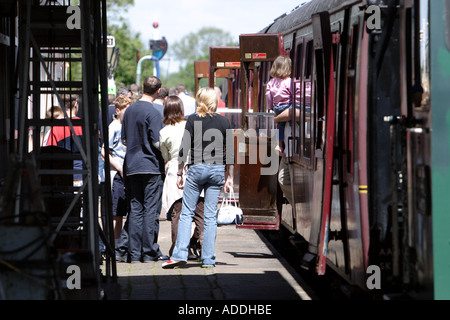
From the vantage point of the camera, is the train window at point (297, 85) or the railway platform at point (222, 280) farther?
the train window at point (297, 85)

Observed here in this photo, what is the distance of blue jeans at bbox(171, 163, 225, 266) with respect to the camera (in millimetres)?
9648

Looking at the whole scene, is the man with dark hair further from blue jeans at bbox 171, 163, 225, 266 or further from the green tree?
the green tree

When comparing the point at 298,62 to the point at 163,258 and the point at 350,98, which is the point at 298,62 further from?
the point at 350,98

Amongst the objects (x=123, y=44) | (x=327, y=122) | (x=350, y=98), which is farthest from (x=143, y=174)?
(x=123, y=44)

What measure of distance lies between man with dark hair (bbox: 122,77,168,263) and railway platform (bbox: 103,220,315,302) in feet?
0.88

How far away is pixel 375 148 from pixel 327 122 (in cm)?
69

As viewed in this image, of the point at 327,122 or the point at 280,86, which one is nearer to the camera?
the point at 327,122

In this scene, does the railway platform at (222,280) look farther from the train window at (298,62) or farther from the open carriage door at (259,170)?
the train window at (298,62)

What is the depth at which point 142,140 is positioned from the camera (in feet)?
33.3

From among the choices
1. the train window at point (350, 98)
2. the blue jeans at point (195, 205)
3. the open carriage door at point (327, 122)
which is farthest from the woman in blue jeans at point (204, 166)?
the train window at point (350, 98)

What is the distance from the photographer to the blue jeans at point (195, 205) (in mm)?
9648

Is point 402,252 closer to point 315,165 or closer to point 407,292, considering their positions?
point 407,292

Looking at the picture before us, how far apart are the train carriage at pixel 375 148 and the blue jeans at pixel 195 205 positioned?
1.31 metres

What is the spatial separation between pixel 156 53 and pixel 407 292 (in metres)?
33.3
